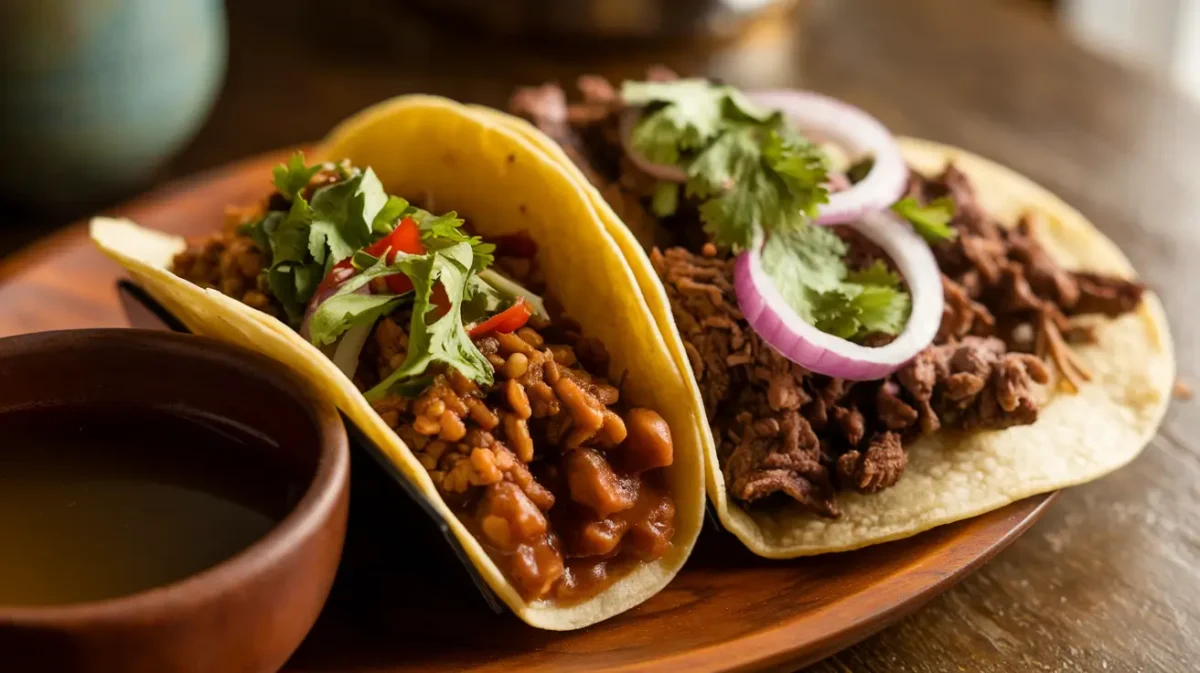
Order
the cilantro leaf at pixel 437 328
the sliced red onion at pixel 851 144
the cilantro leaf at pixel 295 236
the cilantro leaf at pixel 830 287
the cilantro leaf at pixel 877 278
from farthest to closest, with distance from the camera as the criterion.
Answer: the sliced red onion at pixel 851 144
the cilantro leaf at pixel 877 278
the cilantro leaf at pixel 830 287
the cilantro leaf at pixel 295 236
the cilantro leaf at pixel 437 328

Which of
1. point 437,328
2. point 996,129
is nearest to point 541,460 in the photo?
point 437,328

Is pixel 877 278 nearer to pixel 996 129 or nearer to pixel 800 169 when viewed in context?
pixel 800 169

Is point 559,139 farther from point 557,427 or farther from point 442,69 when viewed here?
point 442,69

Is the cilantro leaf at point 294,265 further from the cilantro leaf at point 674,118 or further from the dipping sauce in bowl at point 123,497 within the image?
the cilantro leaf at point 674,118

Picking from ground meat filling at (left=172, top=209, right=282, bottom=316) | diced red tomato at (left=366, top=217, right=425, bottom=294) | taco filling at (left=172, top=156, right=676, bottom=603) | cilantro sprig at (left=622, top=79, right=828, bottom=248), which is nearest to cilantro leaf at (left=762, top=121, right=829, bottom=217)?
cilantro sprig at (left=622, top=79, right=828, bottom=248)

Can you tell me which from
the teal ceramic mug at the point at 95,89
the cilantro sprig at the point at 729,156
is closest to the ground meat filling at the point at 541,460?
the cilantro sprig at the point at 729,156

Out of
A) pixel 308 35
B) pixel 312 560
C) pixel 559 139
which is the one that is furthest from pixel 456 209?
pixel 308 35
